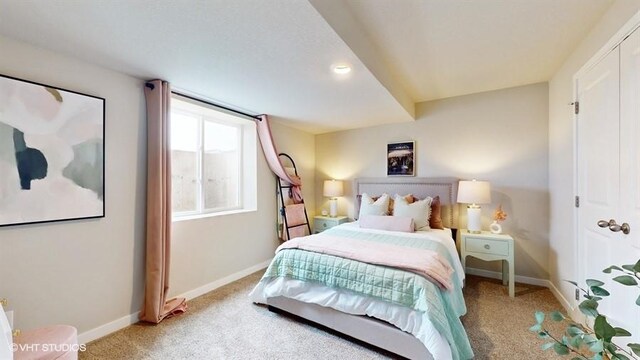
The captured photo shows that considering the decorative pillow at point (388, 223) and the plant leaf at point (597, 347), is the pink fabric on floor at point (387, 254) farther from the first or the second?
the plant leaf at point (597, 347)

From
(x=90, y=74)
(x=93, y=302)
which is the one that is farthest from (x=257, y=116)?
(x=93, y=302)

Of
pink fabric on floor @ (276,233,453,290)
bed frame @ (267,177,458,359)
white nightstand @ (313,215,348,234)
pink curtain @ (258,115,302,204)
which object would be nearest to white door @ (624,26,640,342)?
pink fabric on floor @ (276,233,453,290)

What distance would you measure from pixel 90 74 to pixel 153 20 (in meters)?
0.97

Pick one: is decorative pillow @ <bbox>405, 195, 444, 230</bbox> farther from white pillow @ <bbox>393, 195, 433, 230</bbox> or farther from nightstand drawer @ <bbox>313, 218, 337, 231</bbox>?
nightstand drawer @ <bbox>313, 218, 337, 231</bbox>

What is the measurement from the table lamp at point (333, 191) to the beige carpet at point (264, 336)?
6.67 feet

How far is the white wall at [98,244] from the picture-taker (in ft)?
5.65

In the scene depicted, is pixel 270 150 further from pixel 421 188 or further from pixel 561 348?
pixel 561 348

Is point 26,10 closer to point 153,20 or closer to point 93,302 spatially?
point 153,20

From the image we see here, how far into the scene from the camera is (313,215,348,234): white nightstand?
161 inches

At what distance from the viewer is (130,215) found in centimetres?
226

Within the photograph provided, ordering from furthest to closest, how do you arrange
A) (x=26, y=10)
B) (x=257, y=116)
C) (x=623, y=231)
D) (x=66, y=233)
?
Answer: (x=257, y=116) → (x=66, y=233) → (x=623, y=231) → (x=26, y=10)

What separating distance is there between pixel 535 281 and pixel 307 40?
139 inches

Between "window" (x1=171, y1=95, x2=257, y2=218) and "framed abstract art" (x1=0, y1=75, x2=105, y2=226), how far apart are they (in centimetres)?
80

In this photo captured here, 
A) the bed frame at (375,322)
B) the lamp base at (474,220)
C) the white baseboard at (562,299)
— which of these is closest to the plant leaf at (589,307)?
the bed frame at (375,322)
